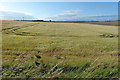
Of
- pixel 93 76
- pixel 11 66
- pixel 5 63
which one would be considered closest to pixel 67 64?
pixel 93 76

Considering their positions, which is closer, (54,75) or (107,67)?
(54,75)

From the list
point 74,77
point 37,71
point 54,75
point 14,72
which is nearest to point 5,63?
point 14,72

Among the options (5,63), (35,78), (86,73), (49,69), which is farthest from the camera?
(5,63)

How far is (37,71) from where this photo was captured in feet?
18.0

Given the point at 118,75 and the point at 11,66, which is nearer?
the point at 118,75

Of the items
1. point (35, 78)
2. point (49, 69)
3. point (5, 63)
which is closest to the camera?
point (35, 78)

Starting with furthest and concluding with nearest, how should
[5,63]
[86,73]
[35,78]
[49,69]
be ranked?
[5,63], [49,69], [86,73], [35,78]

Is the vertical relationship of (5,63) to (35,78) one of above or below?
above

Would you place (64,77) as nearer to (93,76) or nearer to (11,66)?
(93,76)

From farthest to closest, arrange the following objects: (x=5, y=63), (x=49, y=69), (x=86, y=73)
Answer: (x=5, y=63) < (x=49, y=69) < (x=86, y=73)

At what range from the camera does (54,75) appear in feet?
16.8

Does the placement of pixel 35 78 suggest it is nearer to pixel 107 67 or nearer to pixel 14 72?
pixel 14 72

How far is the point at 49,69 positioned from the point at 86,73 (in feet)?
7.17

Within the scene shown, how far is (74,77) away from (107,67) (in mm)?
2541
